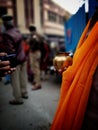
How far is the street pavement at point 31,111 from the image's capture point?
3.86 meters

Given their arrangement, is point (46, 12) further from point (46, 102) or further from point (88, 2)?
point (88, 2)

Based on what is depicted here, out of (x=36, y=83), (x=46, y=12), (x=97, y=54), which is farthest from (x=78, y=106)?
(x=46, y=12)

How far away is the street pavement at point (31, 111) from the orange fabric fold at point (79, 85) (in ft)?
6.69

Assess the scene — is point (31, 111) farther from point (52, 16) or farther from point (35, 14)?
point (52, 16)

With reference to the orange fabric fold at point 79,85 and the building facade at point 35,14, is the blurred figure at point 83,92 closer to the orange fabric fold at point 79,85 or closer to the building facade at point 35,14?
the orange fabric fold at point 79,85

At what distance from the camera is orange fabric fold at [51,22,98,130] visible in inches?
65.7

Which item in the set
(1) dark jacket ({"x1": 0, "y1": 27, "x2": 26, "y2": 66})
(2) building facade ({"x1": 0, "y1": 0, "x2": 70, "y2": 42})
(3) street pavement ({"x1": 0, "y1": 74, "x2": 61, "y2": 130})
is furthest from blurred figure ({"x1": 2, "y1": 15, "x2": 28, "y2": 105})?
(2) building facade ({"x1": 0, "y1": 0, "x2": 70, "y2": 42})

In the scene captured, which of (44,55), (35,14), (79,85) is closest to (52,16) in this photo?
(35,14)

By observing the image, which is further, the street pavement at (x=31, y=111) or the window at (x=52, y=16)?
the window at (x=52, y=16)

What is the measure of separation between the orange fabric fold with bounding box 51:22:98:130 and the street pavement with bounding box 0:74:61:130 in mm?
2038

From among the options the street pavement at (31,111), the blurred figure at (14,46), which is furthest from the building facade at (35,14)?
the blurred figure at (14,46)

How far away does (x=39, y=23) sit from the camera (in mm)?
24047

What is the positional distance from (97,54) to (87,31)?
325 millimetres

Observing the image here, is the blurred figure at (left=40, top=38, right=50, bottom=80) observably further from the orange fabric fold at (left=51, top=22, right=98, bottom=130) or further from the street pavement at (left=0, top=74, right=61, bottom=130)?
the orange fabric fold at (left=51, top=22, right=98, bottom=130)
